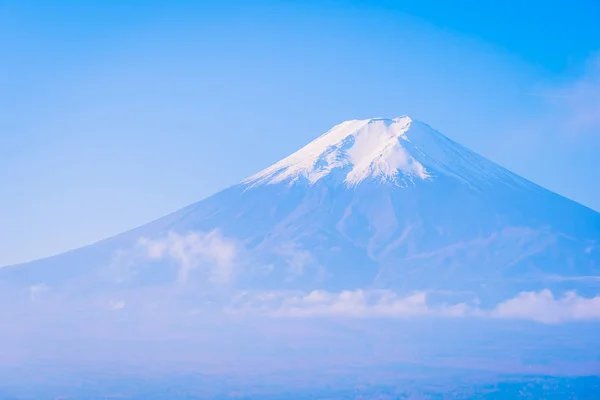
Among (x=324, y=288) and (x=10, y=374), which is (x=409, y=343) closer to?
(x=324, y=288)

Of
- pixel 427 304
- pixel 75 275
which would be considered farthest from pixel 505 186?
pixel 75 275

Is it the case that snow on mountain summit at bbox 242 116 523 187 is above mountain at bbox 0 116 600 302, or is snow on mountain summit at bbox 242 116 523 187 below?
above

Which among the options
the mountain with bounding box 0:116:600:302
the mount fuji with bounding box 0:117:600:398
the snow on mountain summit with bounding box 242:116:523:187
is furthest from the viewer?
the snow on mountain summit with bounding box 242:116:523:187

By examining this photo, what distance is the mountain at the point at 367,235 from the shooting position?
7856cm

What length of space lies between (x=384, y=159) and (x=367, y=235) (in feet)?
28.6

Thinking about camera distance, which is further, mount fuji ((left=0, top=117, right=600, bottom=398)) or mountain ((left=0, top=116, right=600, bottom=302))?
mountain ((left=0, top=116, right=600, bottom=302))

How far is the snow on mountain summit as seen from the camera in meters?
87.4

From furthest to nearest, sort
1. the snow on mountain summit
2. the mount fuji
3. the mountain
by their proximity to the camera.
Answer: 1. the snow on mountain summit
2. the mountain
3. the mount fuji

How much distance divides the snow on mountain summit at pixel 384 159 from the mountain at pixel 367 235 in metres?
0.14

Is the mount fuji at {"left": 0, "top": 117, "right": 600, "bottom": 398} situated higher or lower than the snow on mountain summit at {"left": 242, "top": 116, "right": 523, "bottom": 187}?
lower

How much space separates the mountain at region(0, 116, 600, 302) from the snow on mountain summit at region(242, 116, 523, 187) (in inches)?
5.6

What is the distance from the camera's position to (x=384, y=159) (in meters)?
88.1

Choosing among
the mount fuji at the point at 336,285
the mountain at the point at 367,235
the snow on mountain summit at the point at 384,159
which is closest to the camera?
the mount fuji at the point at 336,285

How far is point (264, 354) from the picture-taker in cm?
7150
